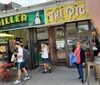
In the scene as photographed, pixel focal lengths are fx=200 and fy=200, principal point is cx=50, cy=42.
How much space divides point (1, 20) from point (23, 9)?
5.29ft

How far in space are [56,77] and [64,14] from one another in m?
2.87

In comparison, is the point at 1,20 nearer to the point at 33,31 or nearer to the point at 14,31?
the point at 14,31

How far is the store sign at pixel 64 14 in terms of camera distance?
344 inches

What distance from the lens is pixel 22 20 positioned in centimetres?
1045

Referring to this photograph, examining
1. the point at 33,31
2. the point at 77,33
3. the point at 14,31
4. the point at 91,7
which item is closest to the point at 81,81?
the point at 77,33

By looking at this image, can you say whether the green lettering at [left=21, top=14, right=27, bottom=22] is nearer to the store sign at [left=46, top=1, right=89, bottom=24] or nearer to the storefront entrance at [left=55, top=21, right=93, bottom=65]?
the store sign at [left=46, top=1, right=89, bottom=24]

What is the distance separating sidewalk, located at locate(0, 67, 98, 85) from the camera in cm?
812

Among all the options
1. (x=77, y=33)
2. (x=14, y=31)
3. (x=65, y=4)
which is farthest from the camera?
(x=14, y=31)

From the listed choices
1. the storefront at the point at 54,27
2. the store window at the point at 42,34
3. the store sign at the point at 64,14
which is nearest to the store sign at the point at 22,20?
the storefront at the point at 54,27

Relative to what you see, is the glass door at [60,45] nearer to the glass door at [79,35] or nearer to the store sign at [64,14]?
the glass door at [79,35]

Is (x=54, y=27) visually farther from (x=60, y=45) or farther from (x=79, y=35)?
(x=79, y=35)

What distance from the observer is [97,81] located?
7.81 metres

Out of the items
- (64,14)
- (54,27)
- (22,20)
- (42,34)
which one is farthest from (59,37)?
(22,20)

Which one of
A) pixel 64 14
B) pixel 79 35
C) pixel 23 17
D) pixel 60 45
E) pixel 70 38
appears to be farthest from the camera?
pixel 60 45
